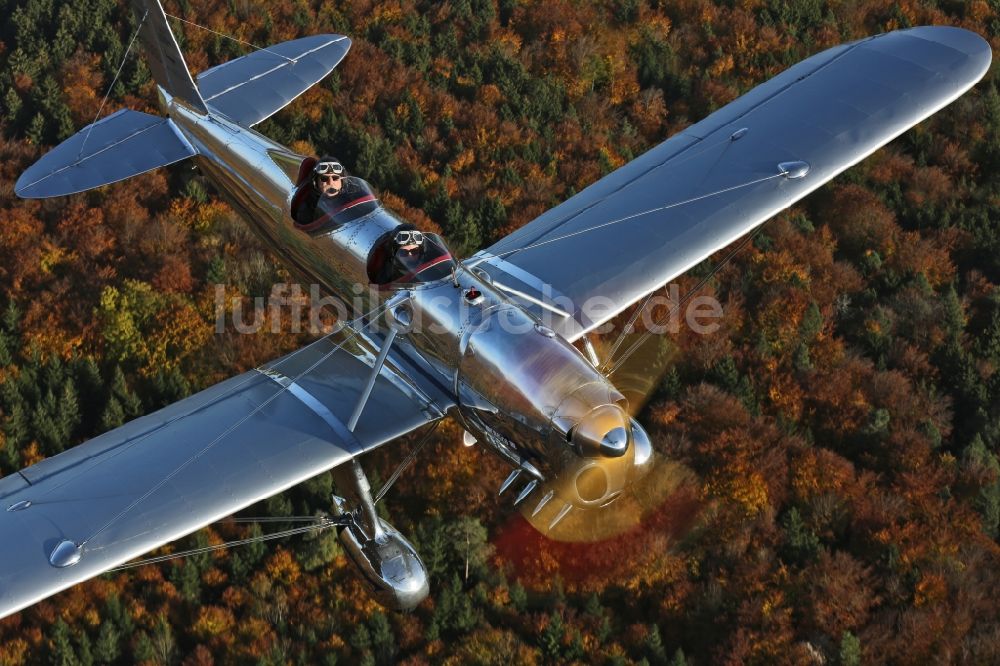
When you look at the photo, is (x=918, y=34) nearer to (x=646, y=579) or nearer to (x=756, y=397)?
(x=756, y=397)

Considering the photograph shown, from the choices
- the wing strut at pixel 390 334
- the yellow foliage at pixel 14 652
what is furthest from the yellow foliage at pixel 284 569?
the wing strut at pixel 390 334

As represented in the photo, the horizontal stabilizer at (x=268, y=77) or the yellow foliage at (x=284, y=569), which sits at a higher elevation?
the horizontal stabilizer at (x=268, y=77)

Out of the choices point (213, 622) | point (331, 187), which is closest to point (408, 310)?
point (331, 187)

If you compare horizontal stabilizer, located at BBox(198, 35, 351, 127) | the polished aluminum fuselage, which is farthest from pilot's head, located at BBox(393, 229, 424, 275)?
horizontal stabilizer, located at BBox(198, 35, 351, 127)

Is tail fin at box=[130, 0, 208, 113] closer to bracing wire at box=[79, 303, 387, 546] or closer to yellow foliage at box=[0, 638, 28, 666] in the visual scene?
bracing wire at box=[79, 303, 387, 546]

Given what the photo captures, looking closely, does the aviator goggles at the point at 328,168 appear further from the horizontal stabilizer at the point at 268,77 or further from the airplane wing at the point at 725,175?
the horizontal stabilizer at the point at 268,77

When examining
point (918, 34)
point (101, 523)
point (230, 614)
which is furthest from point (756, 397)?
point (101, 523)
